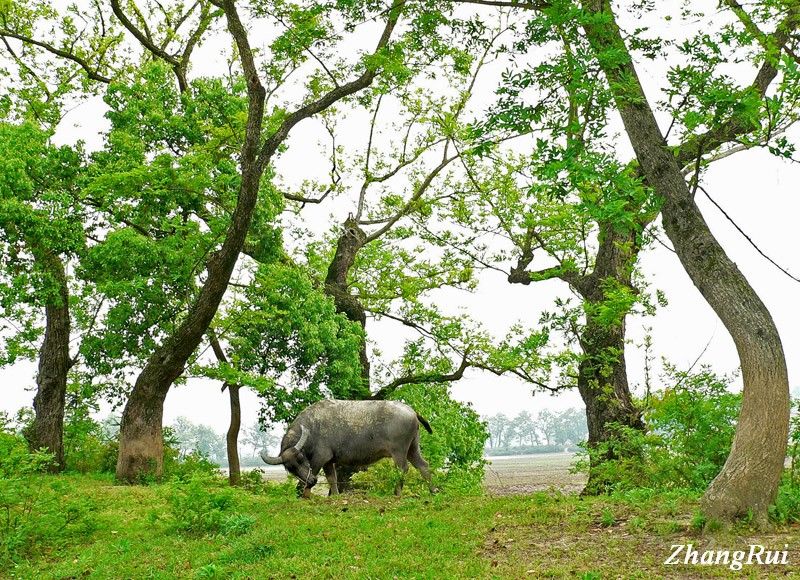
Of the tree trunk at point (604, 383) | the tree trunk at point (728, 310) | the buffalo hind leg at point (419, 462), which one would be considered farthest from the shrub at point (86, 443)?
the tree trunk at point (728, 310)

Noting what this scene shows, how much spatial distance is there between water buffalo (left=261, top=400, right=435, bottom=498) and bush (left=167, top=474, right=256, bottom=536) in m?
3.40

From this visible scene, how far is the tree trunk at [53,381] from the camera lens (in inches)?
796

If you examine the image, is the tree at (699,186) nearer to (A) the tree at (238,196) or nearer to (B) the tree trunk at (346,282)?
(A) the tree at (238,196)

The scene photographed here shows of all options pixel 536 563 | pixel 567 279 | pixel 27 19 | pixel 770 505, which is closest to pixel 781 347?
pixel 770 505

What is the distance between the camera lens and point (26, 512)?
437 inches

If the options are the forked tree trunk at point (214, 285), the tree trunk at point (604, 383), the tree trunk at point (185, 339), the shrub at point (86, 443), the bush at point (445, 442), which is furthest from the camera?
the shrub at point (86, 443)

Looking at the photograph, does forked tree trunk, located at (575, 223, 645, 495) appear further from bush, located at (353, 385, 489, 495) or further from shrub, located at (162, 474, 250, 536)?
shrub, located at (162, 474, 250, 536)

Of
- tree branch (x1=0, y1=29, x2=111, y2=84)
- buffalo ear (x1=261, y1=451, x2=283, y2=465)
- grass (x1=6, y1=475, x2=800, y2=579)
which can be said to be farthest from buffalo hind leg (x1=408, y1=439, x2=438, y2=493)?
tree branch (x1=0, y1=29, x2=111, y2=84)

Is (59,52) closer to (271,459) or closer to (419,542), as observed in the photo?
(271,459)

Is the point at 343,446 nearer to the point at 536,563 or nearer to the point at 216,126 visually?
the point at 536,563

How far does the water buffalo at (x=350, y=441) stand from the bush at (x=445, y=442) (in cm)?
218

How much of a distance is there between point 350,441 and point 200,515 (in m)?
4.29

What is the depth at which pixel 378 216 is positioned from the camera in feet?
78.1

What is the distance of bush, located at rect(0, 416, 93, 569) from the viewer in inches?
380
